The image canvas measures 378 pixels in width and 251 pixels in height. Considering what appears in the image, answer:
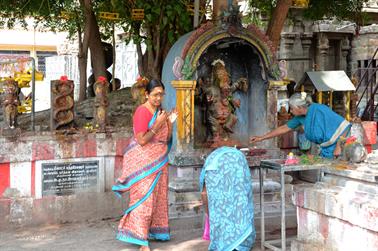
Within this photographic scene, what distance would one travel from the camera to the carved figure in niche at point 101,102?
6859 mm

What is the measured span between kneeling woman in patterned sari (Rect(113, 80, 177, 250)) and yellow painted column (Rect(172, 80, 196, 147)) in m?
1.08

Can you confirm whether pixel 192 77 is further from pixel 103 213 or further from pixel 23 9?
pixel 23 9

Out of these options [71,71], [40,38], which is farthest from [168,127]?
[40,38]

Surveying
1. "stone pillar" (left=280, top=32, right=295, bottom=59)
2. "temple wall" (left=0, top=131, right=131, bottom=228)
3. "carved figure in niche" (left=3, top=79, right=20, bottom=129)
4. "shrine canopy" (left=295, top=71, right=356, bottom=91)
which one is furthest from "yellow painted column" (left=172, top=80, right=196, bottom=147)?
"stone pillar" (left=280, top=32, right=295, bottom=59)

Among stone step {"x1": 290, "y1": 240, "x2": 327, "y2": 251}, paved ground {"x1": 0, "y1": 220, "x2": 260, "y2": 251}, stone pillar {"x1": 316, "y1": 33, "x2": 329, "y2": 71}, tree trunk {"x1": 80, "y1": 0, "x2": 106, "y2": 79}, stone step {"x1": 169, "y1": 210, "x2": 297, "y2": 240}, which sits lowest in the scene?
paved ground {"x1": 0, "y1": 220, "x2": 260, "y2": 251}

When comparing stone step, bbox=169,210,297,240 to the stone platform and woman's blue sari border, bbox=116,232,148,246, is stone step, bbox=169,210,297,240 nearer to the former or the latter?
woman's blue sari border, bbox=116,232,148,246

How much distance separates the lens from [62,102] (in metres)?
6.73

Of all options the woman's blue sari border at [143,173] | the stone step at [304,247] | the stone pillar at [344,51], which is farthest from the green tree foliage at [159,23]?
the stone pillar at [344,51]

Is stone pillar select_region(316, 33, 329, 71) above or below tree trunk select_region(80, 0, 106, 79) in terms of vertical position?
above

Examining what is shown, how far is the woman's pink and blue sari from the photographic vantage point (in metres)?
5.49

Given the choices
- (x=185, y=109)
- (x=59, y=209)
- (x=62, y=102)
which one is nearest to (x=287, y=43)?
(x=185, y=109)

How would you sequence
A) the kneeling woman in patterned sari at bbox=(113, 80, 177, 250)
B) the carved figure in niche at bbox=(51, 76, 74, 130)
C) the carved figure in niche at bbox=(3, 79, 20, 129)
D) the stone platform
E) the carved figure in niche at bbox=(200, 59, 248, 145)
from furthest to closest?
the carved figure in niche at bbox=(200, 59, 248, 145) → the carved figure in niche at bbox=(51, 76, 74, 130) → the carved figure in niche at bbox=(3, 79, 20, 129) → the kneeling woman in patterned sari at bbox=(113, 80, 177, 250) → the stone platform

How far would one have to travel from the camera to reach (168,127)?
566 cm

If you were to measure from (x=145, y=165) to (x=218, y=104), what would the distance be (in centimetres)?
190
